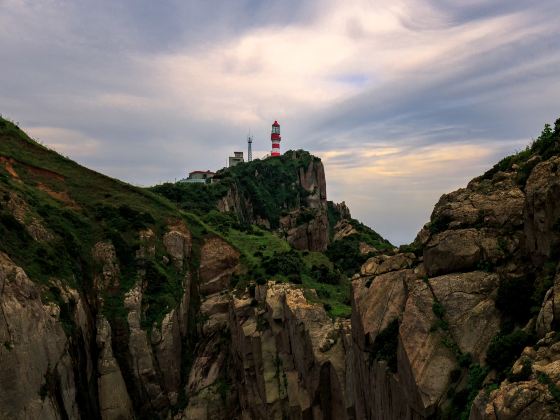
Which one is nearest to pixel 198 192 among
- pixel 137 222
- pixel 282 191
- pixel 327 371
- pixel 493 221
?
pixel 282 191

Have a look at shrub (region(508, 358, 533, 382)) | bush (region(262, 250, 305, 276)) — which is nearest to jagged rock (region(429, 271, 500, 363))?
shrub (region(508, 358, 533, 382))

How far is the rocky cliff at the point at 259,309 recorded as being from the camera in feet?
87.9

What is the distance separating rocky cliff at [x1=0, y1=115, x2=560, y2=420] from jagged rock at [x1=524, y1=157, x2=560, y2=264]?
12 centimetres

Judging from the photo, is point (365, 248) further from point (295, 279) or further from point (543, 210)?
point (543, 210)

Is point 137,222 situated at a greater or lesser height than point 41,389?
greater

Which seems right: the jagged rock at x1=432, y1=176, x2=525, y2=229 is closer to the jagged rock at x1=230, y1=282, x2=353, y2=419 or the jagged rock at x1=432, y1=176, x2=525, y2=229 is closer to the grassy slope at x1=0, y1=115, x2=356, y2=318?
the jagged rock at x1=230, y1=282, x2=353, y2=419

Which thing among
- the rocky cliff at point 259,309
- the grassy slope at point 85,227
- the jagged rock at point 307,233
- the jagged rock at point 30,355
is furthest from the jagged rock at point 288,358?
the jagged rock at point 307,233

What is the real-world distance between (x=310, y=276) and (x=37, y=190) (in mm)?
50316

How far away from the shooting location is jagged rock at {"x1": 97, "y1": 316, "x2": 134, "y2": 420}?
62.2 m

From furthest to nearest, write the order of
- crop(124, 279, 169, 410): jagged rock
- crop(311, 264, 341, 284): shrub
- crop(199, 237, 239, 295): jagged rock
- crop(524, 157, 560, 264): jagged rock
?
crop(199, 237, 239, 295): jagged rock
crop(311, 264, 341, 284): shrub
crop(124, 279, 169, 410): jagged rock
crop(524, 157, 560, 264): jagged rock

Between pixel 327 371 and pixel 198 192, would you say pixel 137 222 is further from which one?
pixel 198 192

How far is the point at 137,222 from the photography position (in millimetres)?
82688

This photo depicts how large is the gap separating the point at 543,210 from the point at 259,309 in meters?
50.0

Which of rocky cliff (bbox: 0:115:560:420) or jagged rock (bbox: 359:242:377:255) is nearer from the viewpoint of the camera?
rocky cliff (bbox: 0:115:560:420)
